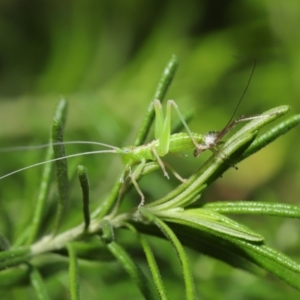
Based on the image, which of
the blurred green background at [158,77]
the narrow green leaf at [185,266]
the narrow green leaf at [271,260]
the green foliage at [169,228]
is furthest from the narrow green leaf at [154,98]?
the blurred green background at [158,77]

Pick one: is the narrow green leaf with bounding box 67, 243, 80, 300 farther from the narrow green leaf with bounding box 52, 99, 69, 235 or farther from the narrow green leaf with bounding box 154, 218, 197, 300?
the narrow green leaf with bounding box 154, 218, 197, 300

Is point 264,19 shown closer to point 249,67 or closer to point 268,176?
point 249,67

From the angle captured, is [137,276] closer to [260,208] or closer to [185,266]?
[185,266]

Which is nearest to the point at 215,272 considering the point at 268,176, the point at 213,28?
the point at 268,176

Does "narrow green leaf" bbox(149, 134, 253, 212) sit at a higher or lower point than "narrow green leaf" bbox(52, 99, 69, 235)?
lower

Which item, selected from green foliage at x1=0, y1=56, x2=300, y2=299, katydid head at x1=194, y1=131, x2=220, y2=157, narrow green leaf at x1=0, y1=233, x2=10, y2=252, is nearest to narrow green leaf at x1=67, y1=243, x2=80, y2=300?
green foliage at x1=0, y1=56, x2=300, y2=299

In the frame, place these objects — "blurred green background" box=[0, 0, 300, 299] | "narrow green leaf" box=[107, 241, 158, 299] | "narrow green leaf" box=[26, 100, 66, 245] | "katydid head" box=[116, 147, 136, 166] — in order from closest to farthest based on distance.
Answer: "narrow green leaf" box=[107, 241, 158, 299]
"narrow green leaf" box=[26, 100, 66, 245]
"katydid head" box=[116, 147, 136, 166]
"blurred green background" box=[0, 0, 300, 299]

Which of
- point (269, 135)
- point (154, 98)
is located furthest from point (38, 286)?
point (269, 135)

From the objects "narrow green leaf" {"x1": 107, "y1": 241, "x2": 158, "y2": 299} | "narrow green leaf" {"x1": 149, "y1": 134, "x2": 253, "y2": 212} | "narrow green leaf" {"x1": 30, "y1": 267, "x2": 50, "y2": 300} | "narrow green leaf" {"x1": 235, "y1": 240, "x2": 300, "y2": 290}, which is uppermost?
"narrow green leaf" {"x1": 149, "y1": 134, "x2": 253, "y2": 212}
